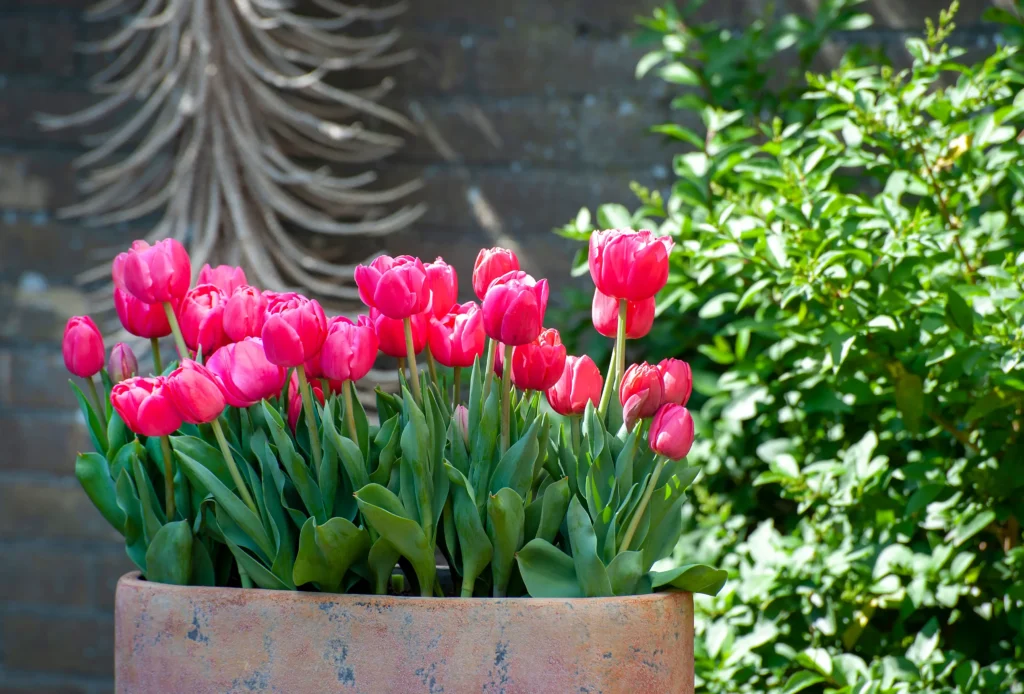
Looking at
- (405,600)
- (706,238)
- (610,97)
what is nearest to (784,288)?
(706,238)

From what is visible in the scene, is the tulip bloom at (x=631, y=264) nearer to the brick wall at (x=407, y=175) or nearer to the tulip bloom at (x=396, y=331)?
the tulip bloom at (x=396, y=331)

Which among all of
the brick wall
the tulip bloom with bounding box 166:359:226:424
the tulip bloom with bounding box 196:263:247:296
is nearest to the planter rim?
the tulip bloom with bounding box 166:359:226:424

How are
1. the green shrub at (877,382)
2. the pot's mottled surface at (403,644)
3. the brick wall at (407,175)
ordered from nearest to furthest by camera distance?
1. the pot's mottled surface at (403,644)
2. the green shrub at (877,382)
3. the brick wall at (407,175)

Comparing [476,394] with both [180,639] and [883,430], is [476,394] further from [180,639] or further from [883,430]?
[883,430]

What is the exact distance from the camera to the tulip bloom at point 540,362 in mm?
618

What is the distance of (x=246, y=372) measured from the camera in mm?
579

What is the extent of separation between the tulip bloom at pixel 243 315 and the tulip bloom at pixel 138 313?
5 centimetres

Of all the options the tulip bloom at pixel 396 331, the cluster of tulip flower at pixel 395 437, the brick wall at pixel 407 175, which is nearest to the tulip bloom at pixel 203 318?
Result: the cluster of tulip flower at pixel 395 437

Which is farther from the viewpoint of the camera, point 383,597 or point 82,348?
point 82,348

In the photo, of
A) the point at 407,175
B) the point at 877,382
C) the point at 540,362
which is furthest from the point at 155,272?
the point at 407,175

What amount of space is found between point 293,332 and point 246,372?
46 millimetres

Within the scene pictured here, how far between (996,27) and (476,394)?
1.27 meters

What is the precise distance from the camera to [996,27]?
1.49 meters

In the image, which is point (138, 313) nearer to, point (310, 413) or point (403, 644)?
point (310, 413)
